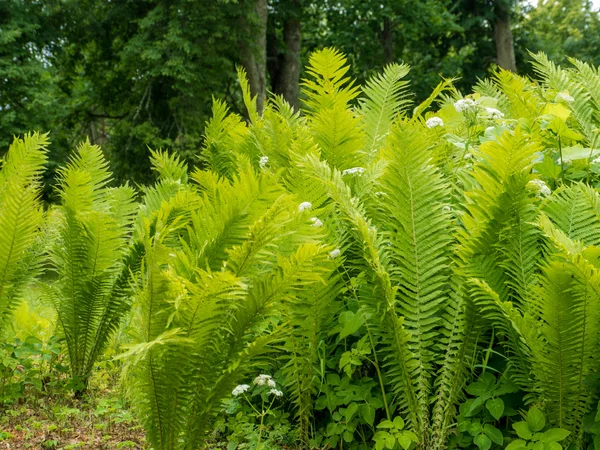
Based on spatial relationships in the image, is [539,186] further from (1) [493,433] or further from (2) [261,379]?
(2) [261,379]

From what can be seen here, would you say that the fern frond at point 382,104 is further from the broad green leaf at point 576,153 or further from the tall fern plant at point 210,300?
the tall fern plant at point 210,300

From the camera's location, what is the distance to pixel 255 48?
14.2 meters

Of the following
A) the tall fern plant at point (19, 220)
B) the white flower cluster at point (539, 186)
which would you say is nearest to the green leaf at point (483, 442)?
the white flower cluster at point (539, 186)

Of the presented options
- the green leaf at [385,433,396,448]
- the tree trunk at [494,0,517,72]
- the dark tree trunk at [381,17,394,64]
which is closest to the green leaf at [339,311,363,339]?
the green leaf at [385,433,396,448]

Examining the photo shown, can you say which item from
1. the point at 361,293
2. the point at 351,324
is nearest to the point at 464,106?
the point at 361,293

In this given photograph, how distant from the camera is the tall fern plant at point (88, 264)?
237 centimetres

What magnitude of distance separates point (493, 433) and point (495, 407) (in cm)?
8

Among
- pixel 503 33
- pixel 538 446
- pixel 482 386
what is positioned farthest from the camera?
pixel 503 33

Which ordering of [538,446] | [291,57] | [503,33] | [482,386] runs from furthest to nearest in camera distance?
[503,33], [291,57], [482,386], [538,446]

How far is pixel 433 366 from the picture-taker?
2.11 m

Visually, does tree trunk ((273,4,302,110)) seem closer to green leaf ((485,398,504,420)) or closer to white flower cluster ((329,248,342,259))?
white flower cluster ((329,248,342,259))

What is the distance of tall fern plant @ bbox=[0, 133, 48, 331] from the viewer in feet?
7.48

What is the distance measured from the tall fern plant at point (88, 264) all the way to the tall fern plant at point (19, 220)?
94 millimetres

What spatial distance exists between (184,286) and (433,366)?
0.97 meters
